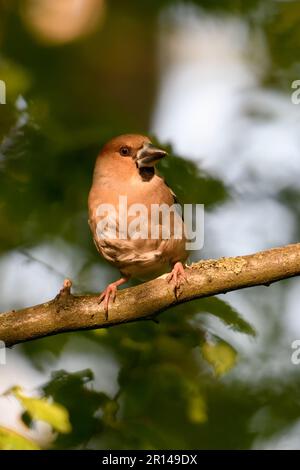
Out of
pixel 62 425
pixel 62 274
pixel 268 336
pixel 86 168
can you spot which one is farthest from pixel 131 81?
pixel 62 425

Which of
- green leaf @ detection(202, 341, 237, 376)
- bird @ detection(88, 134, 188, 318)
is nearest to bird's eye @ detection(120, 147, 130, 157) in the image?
bird @ detection(88, 134, 188, 318)

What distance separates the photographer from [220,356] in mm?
5043

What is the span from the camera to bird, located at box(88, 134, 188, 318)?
585 cm

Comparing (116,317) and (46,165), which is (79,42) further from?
(116,317)

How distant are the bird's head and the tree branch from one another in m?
1.54

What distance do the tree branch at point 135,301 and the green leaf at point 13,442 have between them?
1296 millimetres

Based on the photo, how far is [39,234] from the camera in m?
6.40

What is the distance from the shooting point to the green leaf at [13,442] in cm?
351

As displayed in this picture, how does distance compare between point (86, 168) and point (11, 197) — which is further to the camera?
point (86, 168)

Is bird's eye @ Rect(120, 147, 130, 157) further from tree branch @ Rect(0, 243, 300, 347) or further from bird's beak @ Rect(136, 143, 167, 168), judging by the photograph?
tree branch @ Rect(0, 243, 300, 347)

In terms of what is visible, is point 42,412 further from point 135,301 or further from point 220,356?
point 220,356

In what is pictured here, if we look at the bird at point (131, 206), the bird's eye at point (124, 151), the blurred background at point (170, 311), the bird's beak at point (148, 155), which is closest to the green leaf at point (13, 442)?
the blurred background at point (170, 311)

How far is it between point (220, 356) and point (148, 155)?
1762 millimetres

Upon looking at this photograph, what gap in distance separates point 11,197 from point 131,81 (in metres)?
4.42
